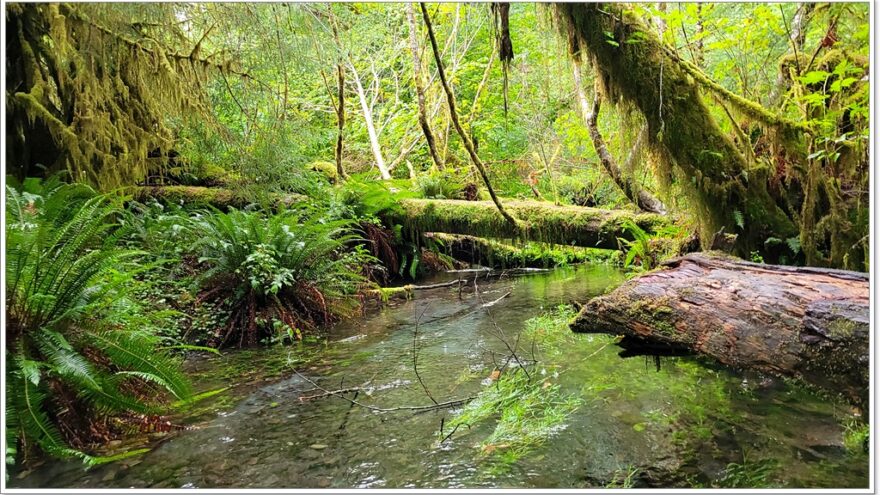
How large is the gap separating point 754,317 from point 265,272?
Result: 432cm

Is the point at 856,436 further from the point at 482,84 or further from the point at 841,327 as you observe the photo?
the point at 482,84

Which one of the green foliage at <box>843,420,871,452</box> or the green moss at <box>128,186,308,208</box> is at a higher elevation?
the green moss at <box>128,186,308,208</box>

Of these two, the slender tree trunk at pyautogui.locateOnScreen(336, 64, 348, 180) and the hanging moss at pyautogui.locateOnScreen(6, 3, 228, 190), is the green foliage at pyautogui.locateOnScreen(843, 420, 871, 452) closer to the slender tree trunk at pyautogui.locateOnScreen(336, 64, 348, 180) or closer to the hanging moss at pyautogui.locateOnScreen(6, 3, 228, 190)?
the hanging moss at pyautogui.locateOnScreen(6, 3, 228, 190)

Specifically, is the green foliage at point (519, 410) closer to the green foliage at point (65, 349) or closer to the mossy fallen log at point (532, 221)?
the green foliage at point (65, 349)

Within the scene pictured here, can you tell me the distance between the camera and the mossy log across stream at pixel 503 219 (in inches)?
256

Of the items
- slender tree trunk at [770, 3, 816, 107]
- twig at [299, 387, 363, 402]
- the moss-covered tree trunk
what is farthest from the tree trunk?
twig at [299, 387, 363, 402]

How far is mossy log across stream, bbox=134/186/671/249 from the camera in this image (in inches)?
256

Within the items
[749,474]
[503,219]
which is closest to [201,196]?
[503,219]

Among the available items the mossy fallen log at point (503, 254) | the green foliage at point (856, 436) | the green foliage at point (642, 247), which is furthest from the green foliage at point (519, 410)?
the mossy fallen log at point (503, 254)

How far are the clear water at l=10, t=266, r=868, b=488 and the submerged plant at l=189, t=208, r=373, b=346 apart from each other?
45.5 inches

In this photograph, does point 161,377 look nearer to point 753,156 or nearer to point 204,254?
point 204,254

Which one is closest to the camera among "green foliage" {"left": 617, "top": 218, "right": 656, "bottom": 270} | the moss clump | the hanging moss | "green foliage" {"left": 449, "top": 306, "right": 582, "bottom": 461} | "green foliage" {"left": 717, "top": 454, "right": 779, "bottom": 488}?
"green foliage" {"left": 717, "top": 454, "right": 779, "bottom": 488}

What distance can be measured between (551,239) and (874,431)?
4.99m

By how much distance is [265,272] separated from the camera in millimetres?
5199
